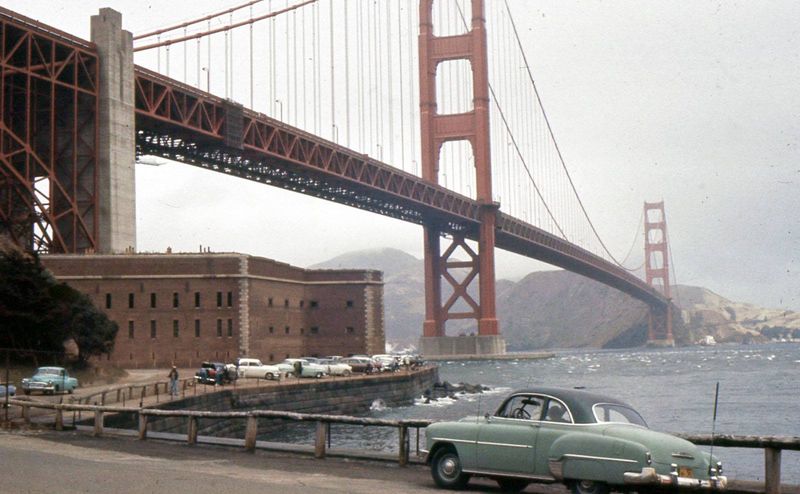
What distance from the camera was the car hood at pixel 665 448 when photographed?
11938 millimetres

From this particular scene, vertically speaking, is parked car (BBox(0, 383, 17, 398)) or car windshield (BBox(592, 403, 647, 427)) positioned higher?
car windshield (BBox(592, 403, 647, 427))

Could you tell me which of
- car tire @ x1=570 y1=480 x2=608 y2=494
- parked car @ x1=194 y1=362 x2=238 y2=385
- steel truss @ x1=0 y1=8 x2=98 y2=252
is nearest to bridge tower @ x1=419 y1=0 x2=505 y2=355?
steel truss @ x1=0 y1=8 x2=98 y2=252

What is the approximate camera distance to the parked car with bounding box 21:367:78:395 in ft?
122

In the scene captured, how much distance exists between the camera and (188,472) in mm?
15352

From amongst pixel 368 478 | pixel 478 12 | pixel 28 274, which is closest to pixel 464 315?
pixel 478 12

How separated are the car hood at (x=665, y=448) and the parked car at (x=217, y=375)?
35.7m

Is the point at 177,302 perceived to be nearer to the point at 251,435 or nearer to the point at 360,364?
the point at 360,364

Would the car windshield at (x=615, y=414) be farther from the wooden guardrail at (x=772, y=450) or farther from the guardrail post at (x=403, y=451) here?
the guardrail post at (x=403, y=451)

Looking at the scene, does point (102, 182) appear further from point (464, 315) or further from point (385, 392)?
point (464, 315)

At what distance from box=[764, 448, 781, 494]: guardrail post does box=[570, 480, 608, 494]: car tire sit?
2.14 metres

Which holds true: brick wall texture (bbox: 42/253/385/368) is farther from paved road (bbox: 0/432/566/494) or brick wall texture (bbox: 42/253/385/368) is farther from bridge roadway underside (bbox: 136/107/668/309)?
paved road (bbox: 0/432/566/494)

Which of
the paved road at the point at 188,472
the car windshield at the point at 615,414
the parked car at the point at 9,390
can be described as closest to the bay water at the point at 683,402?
the paved road at the point at 188,472

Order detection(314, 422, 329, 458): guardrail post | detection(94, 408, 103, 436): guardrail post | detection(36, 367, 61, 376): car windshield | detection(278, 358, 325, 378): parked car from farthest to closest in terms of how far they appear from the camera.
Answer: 1. detection(278, 358, 325, 378): parked car
2. detection(36, 367, 61, 376): car windshield
3. detection(94, 408, 103, 436): guardrail post
4. detection(314, 422, 329, 458): guardrail post

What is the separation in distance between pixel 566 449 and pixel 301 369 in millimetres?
44408
